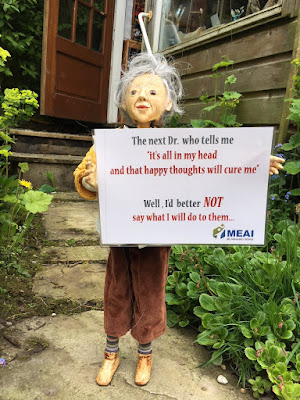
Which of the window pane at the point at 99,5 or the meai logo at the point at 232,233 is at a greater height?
the window pane at the point at 99,5

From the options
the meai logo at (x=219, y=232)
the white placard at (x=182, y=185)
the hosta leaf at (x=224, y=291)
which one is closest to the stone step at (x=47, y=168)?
the hosta leaf at (x=224, y=291)

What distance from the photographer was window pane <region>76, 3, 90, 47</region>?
4609 millimetres

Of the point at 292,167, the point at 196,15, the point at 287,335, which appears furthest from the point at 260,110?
the point at 287,335

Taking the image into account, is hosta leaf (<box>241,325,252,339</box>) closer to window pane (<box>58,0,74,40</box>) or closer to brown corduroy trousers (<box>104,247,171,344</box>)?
brown corduroy trousers (<box>104,247,171,344</box>)

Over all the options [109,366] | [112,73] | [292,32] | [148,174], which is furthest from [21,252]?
[112,73]

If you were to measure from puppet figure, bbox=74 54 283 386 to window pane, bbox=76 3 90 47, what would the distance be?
12.7 ft

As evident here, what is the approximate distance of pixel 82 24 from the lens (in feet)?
15.4

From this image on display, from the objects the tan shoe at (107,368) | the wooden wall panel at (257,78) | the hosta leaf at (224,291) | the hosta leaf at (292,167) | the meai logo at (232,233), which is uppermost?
the wooden wall panel at (257,78)

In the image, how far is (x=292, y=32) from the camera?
2283 millimetres

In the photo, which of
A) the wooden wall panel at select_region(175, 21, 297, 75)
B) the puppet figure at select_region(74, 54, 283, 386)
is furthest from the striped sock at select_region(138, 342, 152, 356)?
the wooden wall panel at select_region(175, 21, 297, 75)

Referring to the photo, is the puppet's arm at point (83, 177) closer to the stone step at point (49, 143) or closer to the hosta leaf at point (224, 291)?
the hosta leaf at point (224, 291)

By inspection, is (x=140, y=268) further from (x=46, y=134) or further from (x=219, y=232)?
(x=46, y=134)

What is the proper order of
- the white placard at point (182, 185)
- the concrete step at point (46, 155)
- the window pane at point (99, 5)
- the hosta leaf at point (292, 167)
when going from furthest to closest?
the window pane at point (99, 5) < the concrete step at point (46, 155) < the hosta leaf at point (292, 167) < the white placard at point (182, 185)

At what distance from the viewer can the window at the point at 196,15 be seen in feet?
9.13
